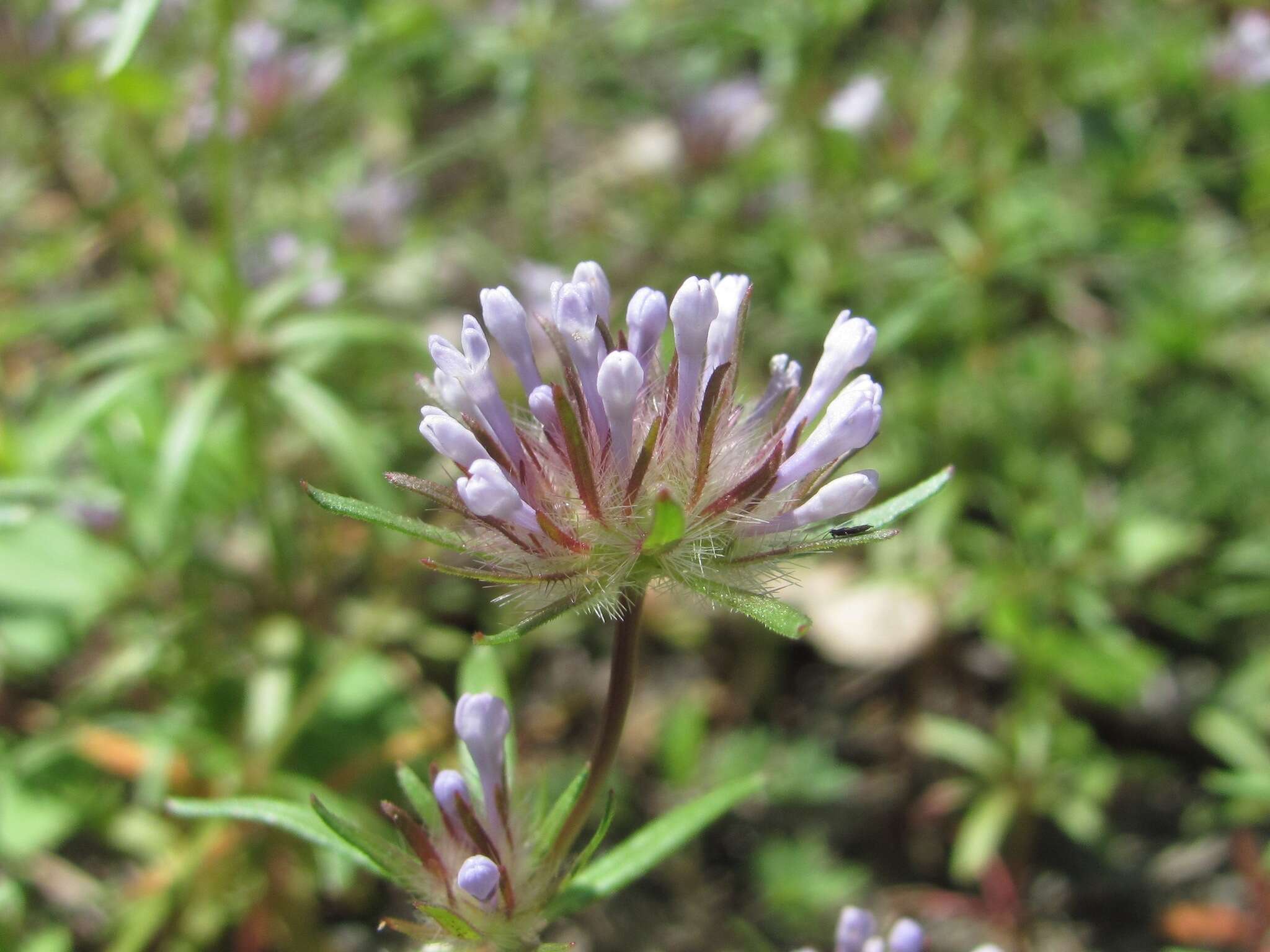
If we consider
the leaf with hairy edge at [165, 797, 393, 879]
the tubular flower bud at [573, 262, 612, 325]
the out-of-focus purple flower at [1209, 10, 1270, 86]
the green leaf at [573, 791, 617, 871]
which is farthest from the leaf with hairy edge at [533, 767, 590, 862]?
the out-of-focus purple flower at [1209, 10, 1270, 86]

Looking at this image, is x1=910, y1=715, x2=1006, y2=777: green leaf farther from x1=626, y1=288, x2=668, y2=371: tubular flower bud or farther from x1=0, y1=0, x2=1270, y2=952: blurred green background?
x1=626, y1=288, x2=668, y2=371: tubular flower bud

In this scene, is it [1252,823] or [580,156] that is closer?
[1252,823]

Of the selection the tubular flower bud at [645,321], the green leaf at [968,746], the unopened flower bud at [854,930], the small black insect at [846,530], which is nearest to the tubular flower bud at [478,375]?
the tubular flower bud at [645,321]

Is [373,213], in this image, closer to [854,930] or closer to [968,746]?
[968,746]

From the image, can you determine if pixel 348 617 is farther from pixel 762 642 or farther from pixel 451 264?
pixel 451 264

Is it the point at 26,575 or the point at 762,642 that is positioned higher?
the point at 26,575

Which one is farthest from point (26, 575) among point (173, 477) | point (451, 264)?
point (451, 264)
